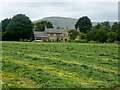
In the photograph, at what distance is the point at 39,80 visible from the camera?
14242mm

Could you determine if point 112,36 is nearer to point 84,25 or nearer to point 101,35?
point 101,35

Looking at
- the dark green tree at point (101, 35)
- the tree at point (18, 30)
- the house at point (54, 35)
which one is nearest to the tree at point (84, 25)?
the house at point (54, 35)

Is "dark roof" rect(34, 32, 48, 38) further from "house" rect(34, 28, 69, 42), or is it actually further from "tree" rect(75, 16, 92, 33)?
"tree" rect(75, 16, 92, 33)

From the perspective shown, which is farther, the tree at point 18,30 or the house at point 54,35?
the house at point 54,35

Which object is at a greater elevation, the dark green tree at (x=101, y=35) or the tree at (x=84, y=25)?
the tree at (x=84, y=25)

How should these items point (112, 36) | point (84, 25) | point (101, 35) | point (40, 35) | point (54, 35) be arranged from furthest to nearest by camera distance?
point (84, 25), point (54, 35), point (40, 35), point (101, 35), point (112, 36)

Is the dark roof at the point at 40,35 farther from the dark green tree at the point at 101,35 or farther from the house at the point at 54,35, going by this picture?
the dark green tree at the point at 101,35

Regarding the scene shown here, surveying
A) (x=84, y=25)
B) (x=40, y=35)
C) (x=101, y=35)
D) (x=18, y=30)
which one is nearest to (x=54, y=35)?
(x=40, y=35)

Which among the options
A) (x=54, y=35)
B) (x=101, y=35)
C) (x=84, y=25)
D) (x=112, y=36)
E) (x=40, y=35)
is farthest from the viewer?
(x=84, y=25)

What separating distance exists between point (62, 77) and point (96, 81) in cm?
173

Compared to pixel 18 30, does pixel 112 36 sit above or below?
below

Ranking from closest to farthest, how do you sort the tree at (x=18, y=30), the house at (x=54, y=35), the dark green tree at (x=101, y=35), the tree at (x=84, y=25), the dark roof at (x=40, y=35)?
the dark green tree at (x=101, y=35) < the tree at (x=18, y=30) < the dark roof at (x=40, y=35) < the house at (x=54, y=35) < the tree at (x=84, y=25)

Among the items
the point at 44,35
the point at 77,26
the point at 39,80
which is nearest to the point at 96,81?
the point at 39,80

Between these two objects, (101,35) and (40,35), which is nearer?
(101,35)
